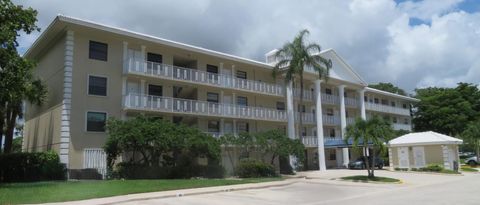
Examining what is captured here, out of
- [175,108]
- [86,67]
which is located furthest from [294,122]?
[86,67]

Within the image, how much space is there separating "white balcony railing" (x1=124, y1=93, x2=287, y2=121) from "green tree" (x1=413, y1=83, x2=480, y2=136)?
35.0 metres

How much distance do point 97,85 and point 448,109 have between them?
55.0 meters

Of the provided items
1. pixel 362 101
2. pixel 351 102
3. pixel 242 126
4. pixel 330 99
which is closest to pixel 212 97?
pixel 242 126

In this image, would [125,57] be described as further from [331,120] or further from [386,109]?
[386,109]

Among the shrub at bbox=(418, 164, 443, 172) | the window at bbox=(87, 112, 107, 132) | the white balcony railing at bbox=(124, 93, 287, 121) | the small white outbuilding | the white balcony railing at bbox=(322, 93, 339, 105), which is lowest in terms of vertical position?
the shrub at bbox=(418, 164, 443, 172)

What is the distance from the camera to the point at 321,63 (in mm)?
43125

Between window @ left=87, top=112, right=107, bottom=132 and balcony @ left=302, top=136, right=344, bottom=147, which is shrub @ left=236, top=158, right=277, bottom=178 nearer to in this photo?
window @ left=87, top=112, right=107, bottom=132

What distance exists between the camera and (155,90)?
115ft

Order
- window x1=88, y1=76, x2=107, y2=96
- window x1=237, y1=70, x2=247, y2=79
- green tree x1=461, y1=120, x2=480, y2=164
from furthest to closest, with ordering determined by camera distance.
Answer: green tree x1=461, y1=120, x2=480, y2=164 < window x1=237, y1=70, x2=247, y2=79 < window x1=88, y1=76, x2=107, y2=96

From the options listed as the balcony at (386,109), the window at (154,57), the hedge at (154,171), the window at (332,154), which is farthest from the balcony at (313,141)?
the window at (154,57)

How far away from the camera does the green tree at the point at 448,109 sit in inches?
2584

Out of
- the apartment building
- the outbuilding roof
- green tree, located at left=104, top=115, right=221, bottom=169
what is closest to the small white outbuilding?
the outbuilding roof

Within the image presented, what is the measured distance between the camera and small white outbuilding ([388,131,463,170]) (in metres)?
39.7

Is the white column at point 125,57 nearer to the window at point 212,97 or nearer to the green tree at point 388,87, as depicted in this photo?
the window at point 212,97
